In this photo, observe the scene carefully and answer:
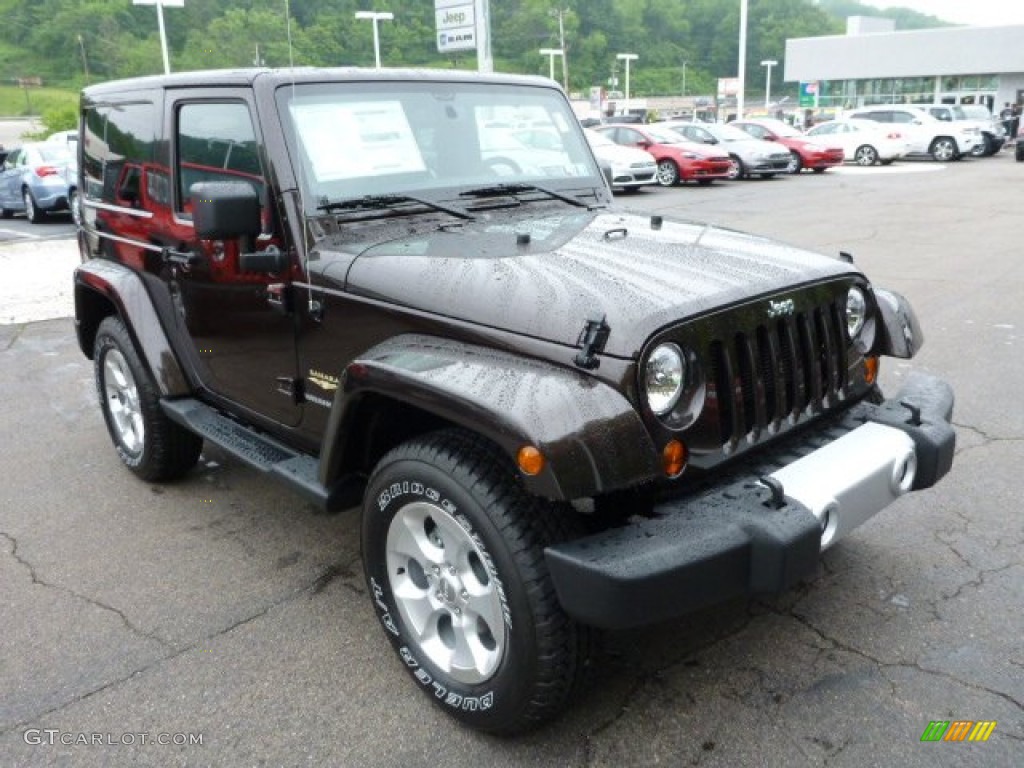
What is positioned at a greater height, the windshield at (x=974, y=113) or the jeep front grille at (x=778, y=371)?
the windshield at (x=974, y=113)

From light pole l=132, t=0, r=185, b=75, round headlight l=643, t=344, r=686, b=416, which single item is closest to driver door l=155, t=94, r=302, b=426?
light pole l=132, t=0, r=185, b=75

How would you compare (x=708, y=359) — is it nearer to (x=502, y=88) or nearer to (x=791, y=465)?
(x=791, y=465)

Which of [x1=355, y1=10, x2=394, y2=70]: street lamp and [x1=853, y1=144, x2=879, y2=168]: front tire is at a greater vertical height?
[x1=355, y1=10, x2=394, y2=70]: street lamp

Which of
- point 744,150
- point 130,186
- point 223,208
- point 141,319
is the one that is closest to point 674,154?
point 744,150

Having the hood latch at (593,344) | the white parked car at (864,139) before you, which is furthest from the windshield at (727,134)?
the hood latch at (593,344)

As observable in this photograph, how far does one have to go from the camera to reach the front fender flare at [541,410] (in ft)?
7.27

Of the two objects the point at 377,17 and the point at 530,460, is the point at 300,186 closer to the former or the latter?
the point at 530,460

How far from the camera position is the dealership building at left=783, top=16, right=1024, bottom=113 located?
163 ft

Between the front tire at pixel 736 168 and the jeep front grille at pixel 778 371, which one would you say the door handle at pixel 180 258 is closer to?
the jeep front grille at pixel 778 371

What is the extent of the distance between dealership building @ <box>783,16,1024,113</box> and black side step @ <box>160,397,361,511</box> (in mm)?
54422

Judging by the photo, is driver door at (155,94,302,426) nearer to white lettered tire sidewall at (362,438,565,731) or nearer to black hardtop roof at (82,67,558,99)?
black hardtop roof at (82,67,558,99)

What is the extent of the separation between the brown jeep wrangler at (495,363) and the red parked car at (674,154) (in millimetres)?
17555

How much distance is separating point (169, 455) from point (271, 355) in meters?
1.24

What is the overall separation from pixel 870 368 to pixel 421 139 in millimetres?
1907
